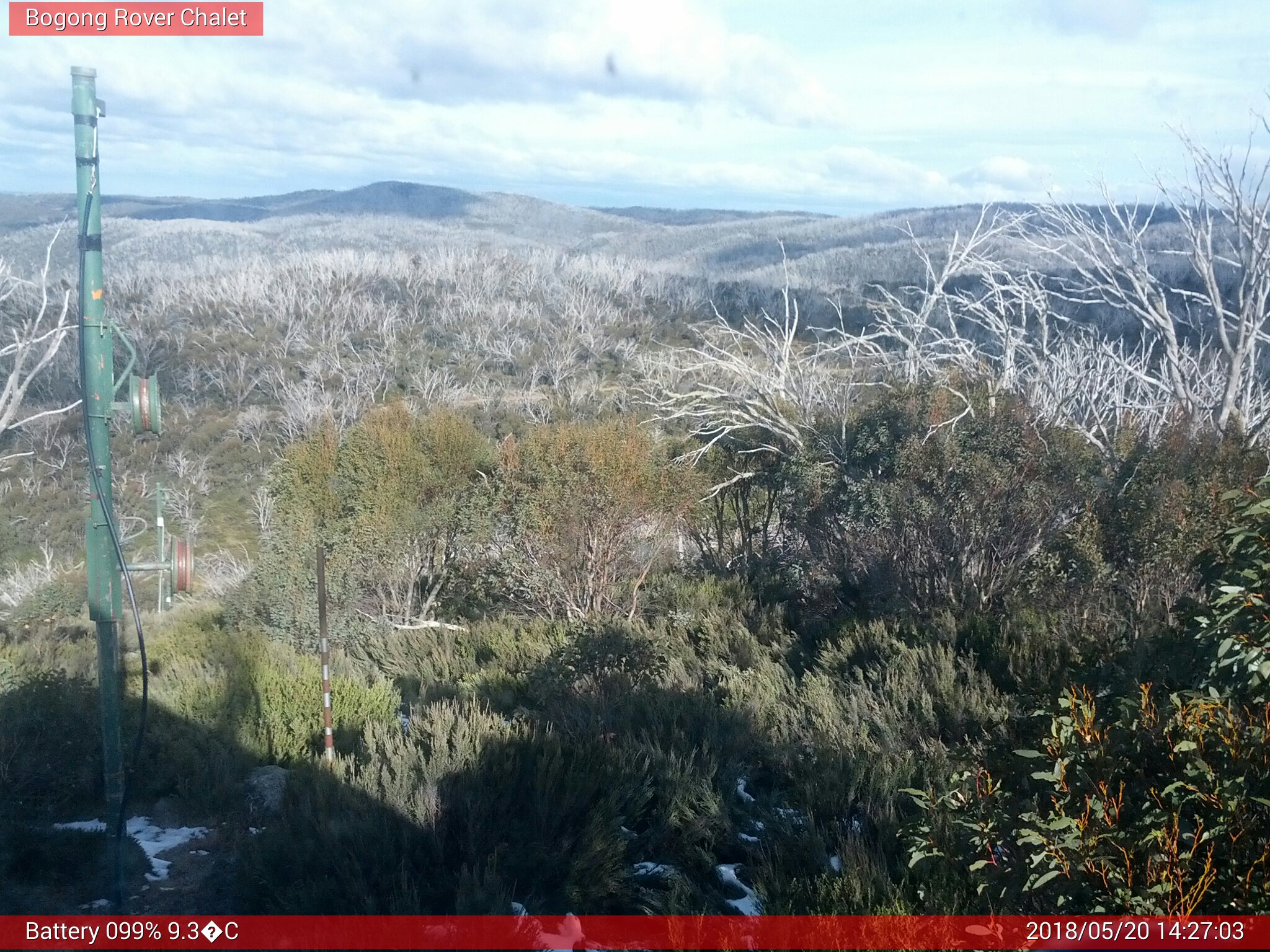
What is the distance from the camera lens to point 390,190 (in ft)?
312

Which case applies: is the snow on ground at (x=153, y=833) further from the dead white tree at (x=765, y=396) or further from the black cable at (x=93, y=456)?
the dead white tree at (x=765, y=396)

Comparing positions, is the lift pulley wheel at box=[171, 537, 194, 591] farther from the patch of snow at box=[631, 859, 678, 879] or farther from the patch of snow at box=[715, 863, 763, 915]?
the patch of snow at box=[715, 863, 763, 915]

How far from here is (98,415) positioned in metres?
3.87

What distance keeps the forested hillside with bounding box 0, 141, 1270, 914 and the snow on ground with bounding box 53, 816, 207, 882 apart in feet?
0.43

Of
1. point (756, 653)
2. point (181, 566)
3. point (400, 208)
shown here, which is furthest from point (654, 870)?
point (400, 208)

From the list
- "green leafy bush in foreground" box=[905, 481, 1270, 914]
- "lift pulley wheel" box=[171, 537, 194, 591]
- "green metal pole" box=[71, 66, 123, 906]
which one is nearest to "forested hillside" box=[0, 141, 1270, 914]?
"green leafy bush in foreground" box=[905, 481, 1270, 914]

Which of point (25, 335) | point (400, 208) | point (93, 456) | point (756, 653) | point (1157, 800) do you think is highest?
point (400, 208)

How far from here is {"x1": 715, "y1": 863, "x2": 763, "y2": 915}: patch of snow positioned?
12.1 feet

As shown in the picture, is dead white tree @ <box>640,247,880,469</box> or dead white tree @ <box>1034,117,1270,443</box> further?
dead white tree @ <box>640,247,880,469</box>

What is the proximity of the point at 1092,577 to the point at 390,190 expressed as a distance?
96691 mm

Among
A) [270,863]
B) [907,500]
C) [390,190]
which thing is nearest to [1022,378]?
[907,500]

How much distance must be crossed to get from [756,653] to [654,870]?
3736 mm

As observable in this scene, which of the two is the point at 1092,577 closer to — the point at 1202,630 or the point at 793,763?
the point at 793,763

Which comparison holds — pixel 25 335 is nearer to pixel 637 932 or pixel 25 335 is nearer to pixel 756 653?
pixel 756 653
